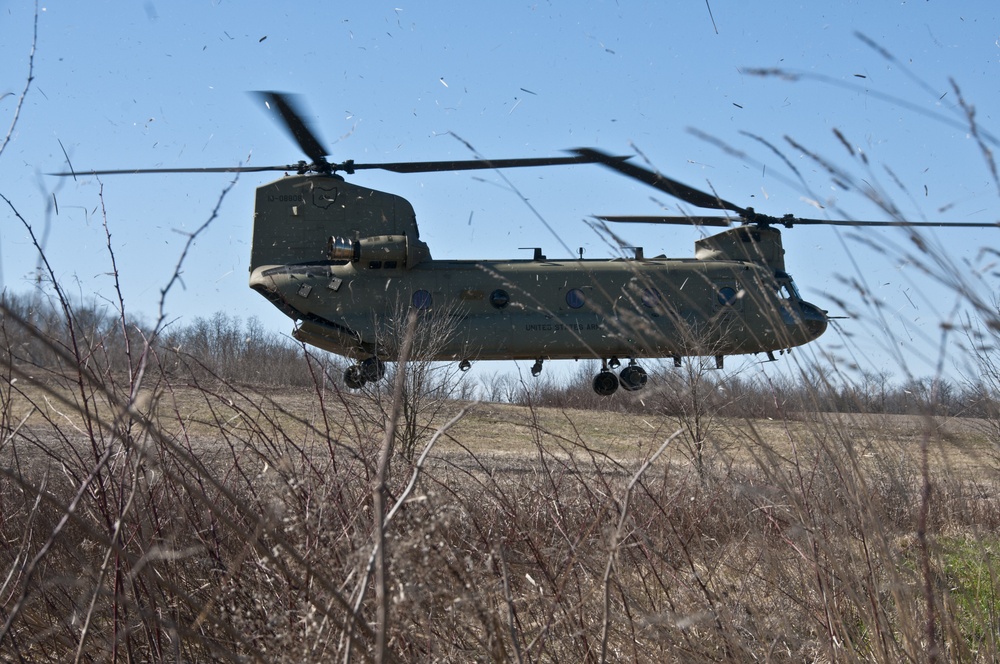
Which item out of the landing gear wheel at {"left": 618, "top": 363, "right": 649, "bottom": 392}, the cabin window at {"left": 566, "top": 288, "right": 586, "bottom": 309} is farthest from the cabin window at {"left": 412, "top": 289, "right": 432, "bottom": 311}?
the landing gear wheel at {"left": 618, "top": 363, "right": 649, "bottom": 392}

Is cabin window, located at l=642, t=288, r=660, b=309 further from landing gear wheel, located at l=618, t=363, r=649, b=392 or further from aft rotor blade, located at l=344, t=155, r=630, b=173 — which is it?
landing gear wheel, located at l=618, t=363, r=649, b=392

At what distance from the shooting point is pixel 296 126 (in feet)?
41.0

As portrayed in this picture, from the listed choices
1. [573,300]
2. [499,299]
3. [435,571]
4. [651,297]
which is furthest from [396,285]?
[435,571]

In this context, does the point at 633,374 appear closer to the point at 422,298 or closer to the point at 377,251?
the point at 422,298

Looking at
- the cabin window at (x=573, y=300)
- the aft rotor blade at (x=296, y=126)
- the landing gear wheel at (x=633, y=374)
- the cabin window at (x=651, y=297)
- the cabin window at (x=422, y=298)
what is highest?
the aft rotor blade at (x=296, y=126)

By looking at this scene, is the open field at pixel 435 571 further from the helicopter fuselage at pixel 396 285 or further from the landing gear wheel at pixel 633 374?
the landing gear wheel at pixel 633 374

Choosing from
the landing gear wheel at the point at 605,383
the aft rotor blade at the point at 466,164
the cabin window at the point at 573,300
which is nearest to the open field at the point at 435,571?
the aft rotor blade at the point at 466,164

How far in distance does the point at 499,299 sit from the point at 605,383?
9.78 ft

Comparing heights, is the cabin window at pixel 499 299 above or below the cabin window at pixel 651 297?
above

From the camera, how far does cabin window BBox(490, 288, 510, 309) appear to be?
49.7ft

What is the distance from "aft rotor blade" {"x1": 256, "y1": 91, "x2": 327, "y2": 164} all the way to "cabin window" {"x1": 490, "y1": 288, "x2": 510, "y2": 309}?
11.5 ft

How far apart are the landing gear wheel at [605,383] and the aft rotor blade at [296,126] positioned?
6351 millimetres

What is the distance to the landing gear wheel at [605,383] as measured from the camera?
16.7m

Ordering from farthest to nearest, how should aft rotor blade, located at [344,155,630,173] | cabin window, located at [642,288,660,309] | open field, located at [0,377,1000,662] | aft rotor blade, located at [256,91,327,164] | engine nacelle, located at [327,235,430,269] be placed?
engine nacelle, located at [327,235,430,269], aft rotor blade, located at [256,91,327,164], aft rotor blade, located at [344,155,630,173], cabin window, located at [642,288,660,309], open field, located at [0,377,1000,662]
